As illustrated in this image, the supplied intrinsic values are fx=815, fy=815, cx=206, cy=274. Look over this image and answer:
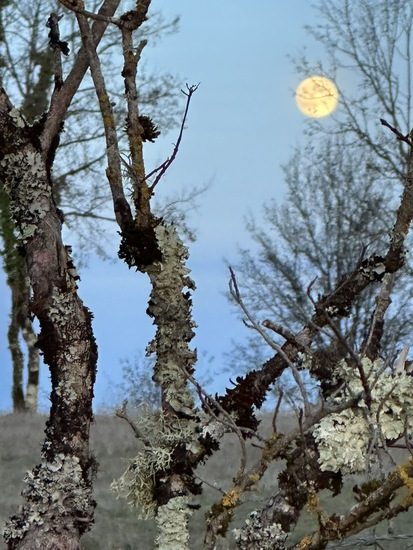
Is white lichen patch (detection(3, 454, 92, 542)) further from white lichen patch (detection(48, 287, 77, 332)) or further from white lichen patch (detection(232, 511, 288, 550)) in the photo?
white lichen patch (detection(232, 511, 288, 550))

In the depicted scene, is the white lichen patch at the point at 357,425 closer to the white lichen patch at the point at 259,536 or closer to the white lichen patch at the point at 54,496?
the white lichen patch at the point at 259,536

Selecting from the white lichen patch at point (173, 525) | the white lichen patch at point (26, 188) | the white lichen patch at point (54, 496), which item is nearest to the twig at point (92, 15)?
the white lichen patch at point (26, 188)

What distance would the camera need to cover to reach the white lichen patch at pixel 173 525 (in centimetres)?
315

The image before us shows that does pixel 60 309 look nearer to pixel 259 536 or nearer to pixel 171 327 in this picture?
pixel 171 327

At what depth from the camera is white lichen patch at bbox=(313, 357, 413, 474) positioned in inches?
115

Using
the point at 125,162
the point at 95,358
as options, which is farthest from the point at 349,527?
the point at 125,162

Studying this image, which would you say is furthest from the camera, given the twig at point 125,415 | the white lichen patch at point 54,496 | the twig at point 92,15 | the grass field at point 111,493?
the grass field at point 111,493

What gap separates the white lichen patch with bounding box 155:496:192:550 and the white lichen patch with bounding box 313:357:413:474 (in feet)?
2.05

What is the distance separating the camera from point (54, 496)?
316cm

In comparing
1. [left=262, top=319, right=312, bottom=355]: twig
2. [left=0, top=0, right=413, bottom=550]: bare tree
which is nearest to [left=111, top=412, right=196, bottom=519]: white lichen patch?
[left=0, top=0, right=413, bottom=550]: bare tree

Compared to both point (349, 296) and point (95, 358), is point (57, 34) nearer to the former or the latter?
point (95, 358)

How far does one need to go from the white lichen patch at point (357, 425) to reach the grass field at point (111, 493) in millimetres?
688

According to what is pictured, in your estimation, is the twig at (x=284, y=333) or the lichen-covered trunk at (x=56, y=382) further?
the lichen-covered trunk at (x=56, y=382)

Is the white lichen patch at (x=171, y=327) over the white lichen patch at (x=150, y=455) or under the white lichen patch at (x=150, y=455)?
over
